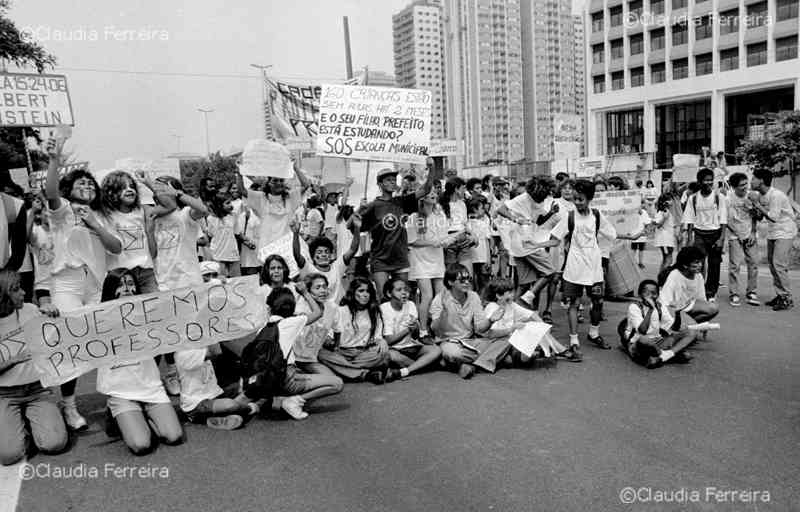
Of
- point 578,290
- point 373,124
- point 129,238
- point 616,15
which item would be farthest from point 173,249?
point 616,15

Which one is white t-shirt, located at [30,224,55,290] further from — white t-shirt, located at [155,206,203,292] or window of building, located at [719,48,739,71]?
window of building, located at [719,48,739,71]

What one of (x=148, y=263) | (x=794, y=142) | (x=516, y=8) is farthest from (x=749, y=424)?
(x=516, y=8)

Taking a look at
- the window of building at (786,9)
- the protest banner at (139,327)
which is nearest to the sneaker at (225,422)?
the protest banner at (139,327)

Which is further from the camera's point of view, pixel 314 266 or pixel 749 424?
pixel 314 266

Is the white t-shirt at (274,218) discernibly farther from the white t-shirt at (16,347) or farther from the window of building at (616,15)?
the window of building at (616,15)

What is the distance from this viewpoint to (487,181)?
486 inches

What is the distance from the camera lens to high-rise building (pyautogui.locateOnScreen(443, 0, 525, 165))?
94938 mm

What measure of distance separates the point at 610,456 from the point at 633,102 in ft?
198

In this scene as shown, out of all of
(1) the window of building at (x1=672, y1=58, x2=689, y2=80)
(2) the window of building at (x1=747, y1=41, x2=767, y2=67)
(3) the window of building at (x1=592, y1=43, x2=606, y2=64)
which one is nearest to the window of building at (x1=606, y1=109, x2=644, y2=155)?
→ (3) the window of building at (x1=592, y1=43, x2=606, y2=64)

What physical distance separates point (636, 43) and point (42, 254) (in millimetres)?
61285

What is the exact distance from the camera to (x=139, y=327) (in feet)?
16.5

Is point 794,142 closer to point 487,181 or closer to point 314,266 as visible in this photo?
point 487,181

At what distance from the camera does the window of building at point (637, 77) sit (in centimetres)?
5975

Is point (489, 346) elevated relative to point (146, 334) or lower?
lower
